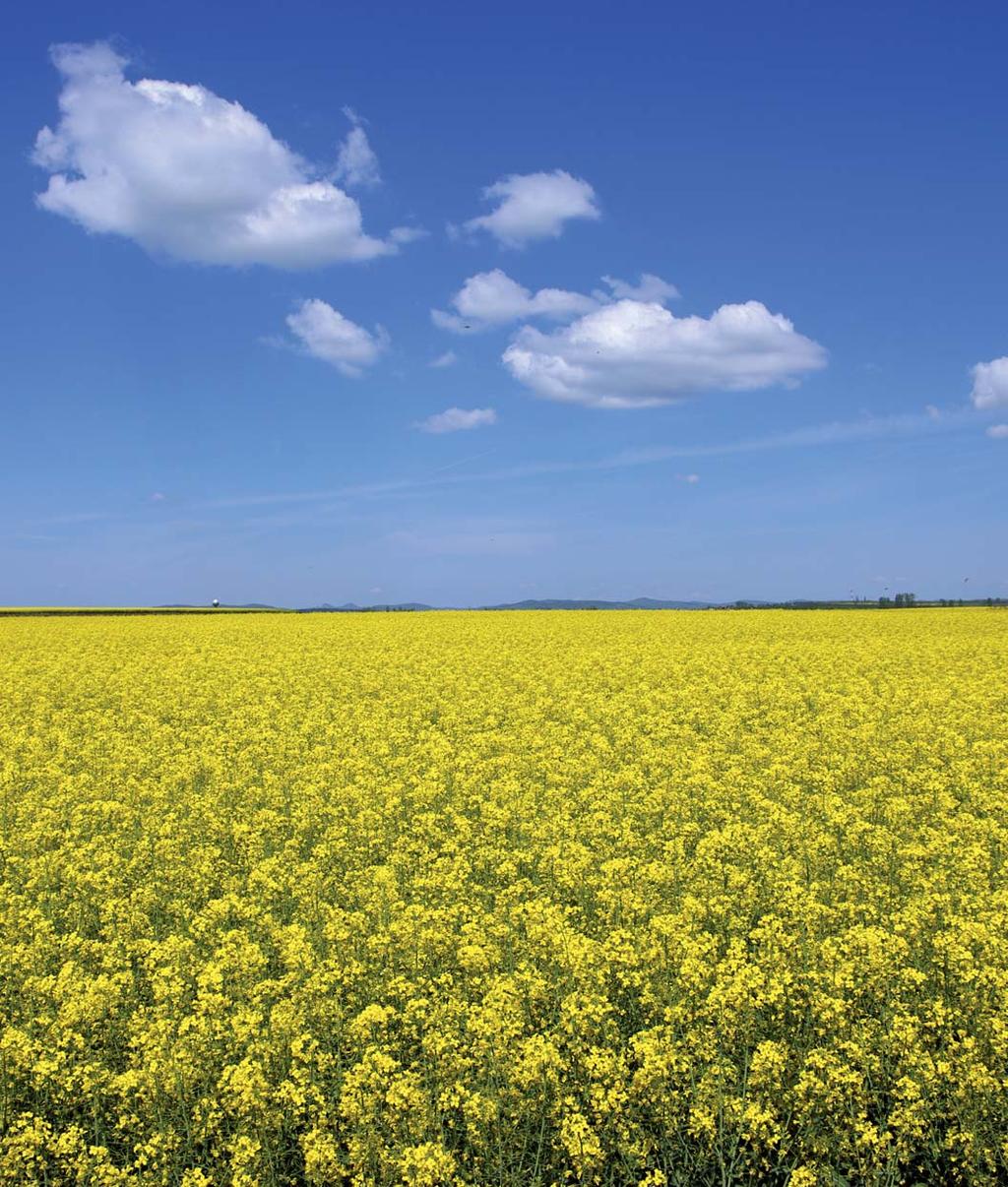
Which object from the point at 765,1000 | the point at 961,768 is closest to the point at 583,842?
the point at 765,1000

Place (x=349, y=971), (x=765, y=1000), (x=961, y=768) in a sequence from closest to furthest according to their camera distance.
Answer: (x=765, y=1000), (x=349, y=971), (x=961, y=768)

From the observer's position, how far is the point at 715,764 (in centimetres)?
1190

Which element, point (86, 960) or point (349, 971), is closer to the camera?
point (349, 971)

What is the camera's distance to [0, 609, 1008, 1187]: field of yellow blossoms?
4.70m

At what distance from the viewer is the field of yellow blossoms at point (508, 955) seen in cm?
470

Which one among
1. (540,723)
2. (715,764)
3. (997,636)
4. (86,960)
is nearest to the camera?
(86,960)

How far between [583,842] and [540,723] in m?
6.15

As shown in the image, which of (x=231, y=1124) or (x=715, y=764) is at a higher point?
(x=715, y=764)

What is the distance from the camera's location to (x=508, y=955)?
631 cm

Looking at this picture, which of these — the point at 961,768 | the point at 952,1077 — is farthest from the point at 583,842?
the point at 961,768

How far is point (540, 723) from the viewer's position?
15125 millimetres

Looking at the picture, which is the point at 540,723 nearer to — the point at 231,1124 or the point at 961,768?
the point at 961,768

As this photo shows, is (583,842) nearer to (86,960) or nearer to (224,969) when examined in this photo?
(224,969)

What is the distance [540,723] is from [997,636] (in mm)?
24912
